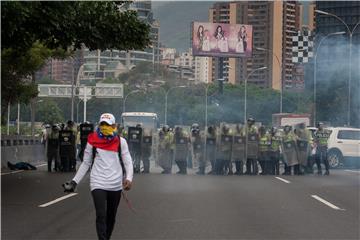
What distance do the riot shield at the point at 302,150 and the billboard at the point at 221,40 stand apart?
19.7 metres

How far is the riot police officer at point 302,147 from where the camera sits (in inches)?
1061

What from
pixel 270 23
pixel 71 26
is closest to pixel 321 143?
pixel 71 26

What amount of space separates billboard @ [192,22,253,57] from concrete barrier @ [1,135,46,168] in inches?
501

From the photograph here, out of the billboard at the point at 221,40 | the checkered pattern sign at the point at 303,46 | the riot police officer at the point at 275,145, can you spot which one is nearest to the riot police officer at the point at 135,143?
the riot police officer at the point at 275,145

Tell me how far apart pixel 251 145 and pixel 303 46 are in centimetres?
1272

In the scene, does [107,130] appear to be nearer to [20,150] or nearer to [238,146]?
[238,146]

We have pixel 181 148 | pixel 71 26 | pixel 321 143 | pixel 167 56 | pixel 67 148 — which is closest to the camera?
pixel 71 26

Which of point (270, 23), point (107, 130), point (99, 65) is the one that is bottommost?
point (107, 130)

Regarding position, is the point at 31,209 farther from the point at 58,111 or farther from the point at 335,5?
the point at 58,111

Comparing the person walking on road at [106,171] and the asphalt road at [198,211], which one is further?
the asphalt road at [198,211]

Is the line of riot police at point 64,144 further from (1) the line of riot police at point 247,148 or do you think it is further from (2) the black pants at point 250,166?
(2) the black pants at point 250,166

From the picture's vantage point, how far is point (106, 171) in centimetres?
1014

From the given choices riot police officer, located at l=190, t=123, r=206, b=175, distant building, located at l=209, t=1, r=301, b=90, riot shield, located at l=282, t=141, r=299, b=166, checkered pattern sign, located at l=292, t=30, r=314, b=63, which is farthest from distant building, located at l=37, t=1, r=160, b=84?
riot shield, located at l=282, t=141, r=299, b=166

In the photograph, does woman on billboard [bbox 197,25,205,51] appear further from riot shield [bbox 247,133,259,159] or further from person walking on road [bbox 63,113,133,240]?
person walking on road [bbox 63,113,133,240]
